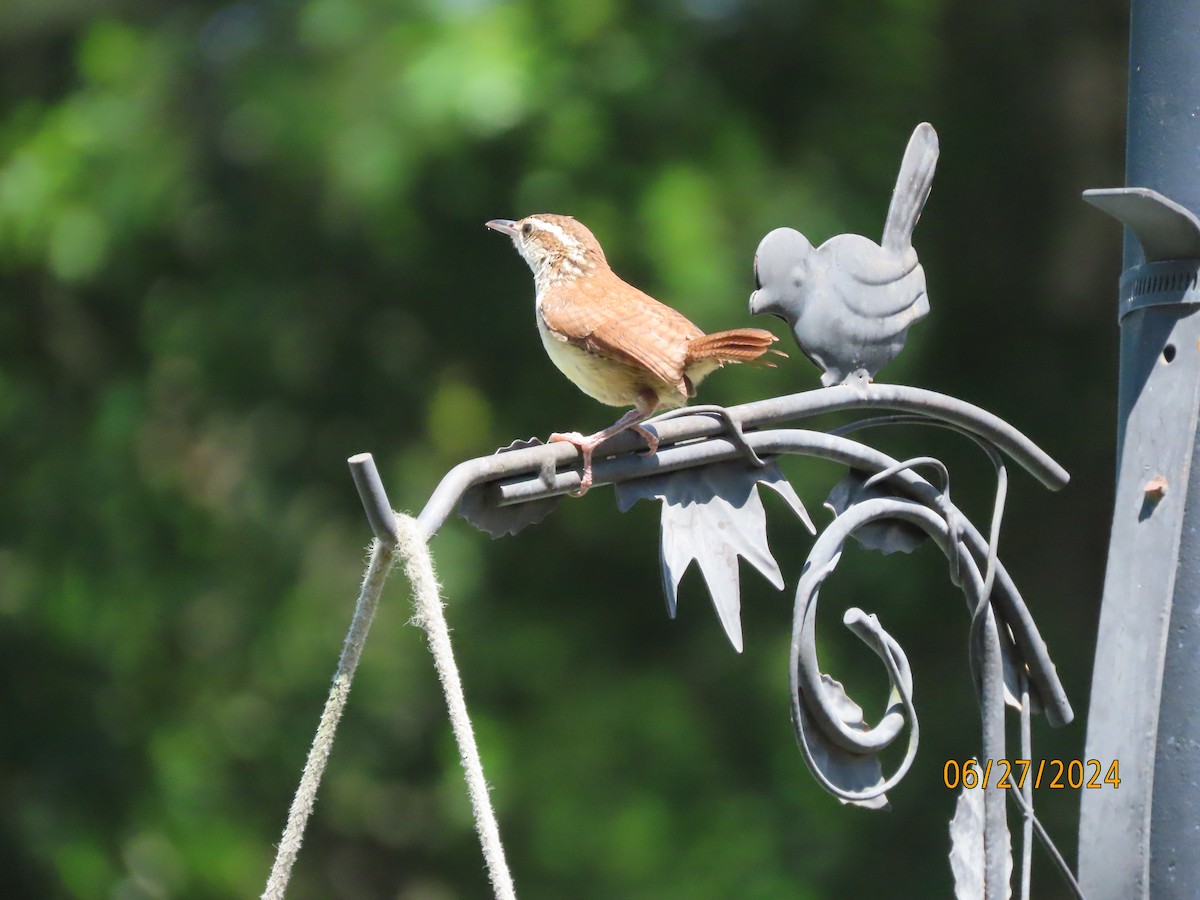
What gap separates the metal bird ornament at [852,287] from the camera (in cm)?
161

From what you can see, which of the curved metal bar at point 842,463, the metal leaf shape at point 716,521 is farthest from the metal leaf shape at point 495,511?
the metal leaf shape at point 716,521

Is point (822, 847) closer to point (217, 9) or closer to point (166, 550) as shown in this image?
point (166, 550)

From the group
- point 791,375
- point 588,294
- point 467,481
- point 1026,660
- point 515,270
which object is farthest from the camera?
point 515,270

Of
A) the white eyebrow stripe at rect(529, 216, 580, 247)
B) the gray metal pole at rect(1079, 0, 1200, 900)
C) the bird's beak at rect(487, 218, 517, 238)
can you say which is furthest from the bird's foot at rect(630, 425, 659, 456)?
the bird's beak at rect(487, 218, 517, 238)

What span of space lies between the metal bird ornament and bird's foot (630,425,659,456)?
0.69 feet

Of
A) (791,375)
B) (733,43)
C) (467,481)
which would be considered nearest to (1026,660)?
(467,481)

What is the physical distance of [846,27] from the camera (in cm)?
431

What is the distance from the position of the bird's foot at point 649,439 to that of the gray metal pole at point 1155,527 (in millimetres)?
492

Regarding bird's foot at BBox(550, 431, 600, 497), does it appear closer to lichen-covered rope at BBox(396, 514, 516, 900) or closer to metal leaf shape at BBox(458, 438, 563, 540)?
metal leaf shape at BBox(458, 438, 563, 540)

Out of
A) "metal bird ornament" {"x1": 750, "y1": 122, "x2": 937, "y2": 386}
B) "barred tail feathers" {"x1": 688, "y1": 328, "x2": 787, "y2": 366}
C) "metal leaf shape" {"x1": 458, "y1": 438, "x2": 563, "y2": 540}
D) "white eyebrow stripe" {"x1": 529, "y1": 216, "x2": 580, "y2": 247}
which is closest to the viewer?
"metal leaf shape" {"x1": 458, "y1": 438, "x2": 563, "y2": 540}

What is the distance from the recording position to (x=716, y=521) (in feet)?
4.88

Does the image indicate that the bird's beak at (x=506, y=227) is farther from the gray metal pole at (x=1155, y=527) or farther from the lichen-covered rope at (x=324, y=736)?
the lichen-covered rope at (x=324, y=736)

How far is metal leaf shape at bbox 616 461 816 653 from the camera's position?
144cm

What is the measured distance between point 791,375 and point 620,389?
1751mm
